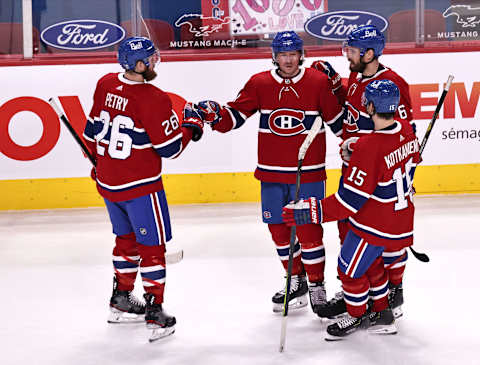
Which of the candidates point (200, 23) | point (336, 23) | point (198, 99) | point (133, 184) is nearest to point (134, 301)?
point (133, 184)

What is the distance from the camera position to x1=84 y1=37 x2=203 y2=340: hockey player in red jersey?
308 cm

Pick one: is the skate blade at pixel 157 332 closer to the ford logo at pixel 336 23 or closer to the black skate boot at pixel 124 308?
the black skate boot at pixel 124 308

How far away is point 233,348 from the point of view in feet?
10.1

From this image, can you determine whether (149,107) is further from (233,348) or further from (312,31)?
(312,31)

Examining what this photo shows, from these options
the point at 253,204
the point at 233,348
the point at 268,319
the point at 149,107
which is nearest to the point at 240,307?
the point at 268,319

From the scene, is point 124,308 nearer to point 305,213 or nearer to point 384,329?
point 305,213

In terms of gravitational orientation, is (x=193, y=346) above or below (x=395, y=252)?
below

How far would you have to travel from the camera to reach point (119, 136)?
122 inches

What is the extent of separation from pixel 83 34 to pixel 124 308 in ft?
9.37

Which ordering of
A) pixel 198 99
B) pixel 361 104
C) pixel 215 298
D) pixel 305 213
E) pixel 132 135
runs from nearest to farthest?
pixel 305 213, pixel 132 135, pixel 361 104, pixel 215 298, pixel 198 99

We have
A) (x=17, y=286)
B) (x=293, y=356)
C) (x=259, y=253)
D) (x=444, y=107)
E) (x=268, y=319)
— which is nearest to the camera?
(x=293, y=356)

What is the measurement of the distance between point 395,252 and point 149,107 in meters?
1.19

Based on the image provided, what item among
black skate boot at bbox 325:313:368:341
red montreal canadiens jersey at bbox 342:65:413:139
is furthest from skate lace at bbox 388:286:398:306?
red montreal canadiens jersey at bbox 342:65:413:139

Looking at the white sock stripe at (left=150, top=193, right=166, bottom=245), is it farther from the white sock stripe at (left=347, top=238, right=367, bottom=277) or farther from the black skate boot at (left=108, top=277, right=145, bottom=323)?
the white sock stripe at (left=347, top=238, right=367, bottom=277)
